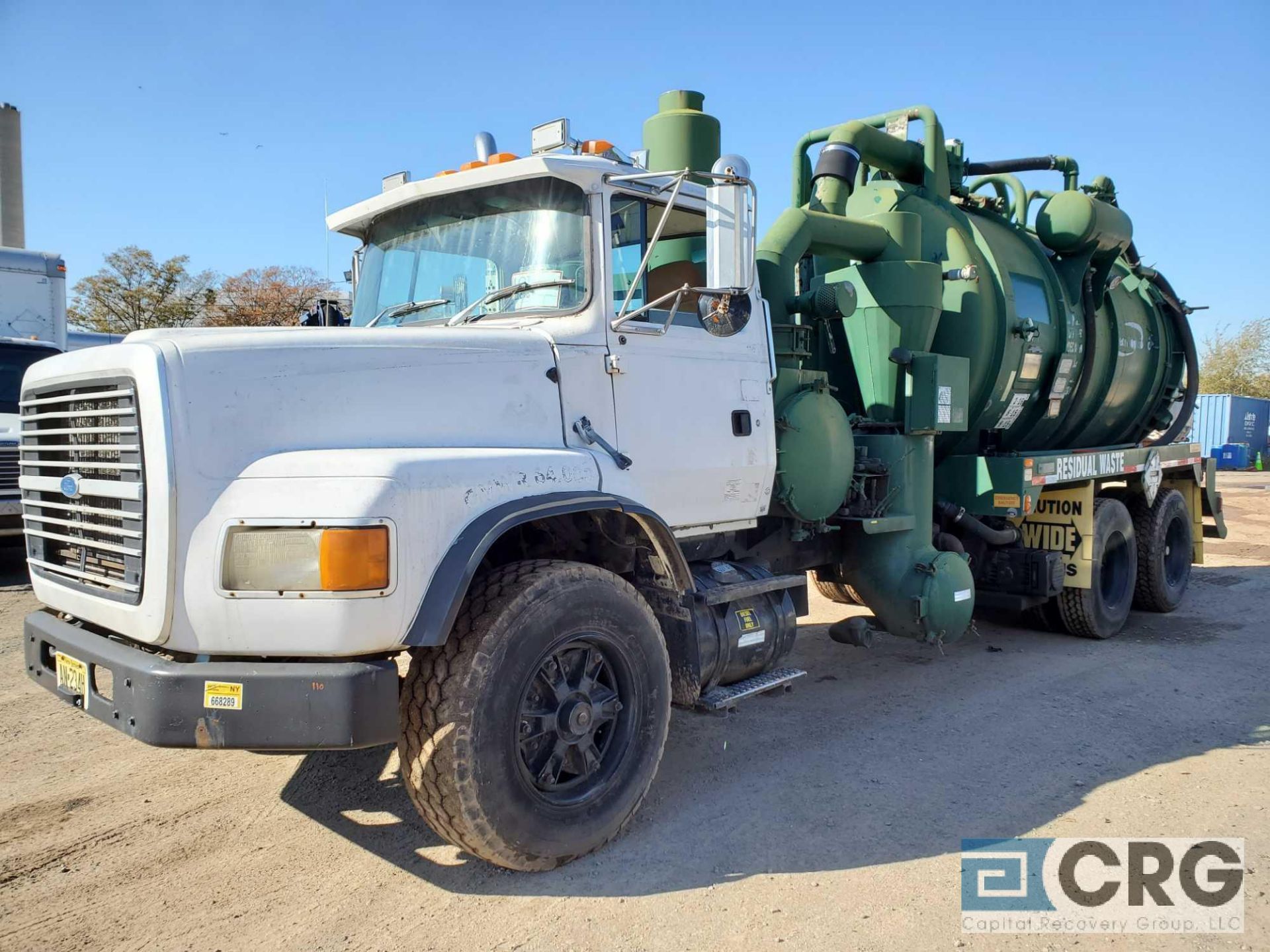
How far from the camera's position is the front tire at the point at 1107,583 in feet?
23.8

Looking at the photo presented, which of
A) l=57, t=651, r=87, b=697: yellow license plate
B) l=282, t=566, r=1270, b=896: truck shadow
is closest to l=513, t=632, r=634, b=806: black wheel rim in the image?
l=282, t=566, r=1270, b=896: truck shadow

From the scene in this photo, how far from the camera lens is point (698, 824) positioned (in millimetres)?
3801

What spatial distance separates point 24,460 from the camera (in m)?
3.79

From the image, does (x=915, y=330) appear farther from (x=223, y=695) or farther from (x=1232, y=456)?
(x=1232, y=456)

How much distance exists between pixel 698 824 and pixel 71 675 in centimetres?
245

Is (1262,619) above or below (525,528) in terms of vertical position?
below

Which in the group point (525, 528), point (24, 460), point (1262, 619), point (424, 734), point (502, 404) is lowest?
point (1262, 619)

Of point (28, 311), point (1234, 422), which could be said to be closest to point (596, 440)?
point (28, 311)

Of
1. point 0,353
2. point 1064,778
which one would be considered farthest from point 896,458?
point 0,353

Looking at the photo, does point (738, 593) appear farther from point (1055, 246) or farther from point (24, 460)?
point (1055, 246)

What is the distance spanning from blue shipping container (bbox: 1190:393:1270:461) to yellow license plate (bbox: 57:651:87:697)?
33065 mm

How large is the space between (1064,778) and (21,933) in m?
4.24

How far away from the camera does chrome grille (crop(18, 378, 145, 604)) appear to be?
304 centimetres

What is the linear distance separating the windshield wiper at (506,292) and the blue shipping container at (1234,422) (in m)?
31.5
